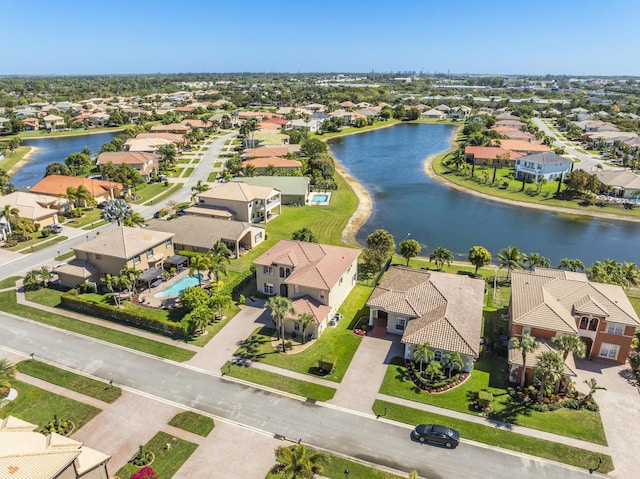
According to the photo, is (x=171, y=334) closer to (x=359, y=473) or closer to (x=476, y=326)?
(x=359, y=473)

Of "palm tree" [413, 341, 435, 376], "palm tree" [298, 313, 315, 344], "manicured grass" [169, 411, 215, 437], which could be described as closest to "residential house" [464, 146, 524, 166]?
"palm tree" [413, 341, 435, 376]

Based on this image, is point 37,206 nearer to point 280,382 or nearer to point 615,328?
point 280,382

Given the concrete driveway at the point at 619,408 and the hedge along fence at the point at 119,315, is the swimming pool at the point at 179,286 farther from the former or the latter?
the concrete driveway at the point at 619,408

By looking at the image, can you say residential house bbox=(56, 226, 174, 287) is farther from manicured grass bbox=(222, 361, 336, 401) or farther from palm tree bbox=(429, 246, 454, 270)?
palm tree bbox=(429, 246, 454, 270)

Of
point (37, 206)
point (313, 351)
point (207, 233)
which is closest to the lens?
point (313, 351)

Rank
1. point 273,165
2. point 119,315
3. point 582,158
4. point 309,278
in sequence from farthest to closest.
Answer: point 582,158 < point 273,165 < point 119,315 < point 309,278

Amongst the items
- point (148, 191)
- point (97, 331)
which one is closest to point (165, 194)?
point (148, 191)
